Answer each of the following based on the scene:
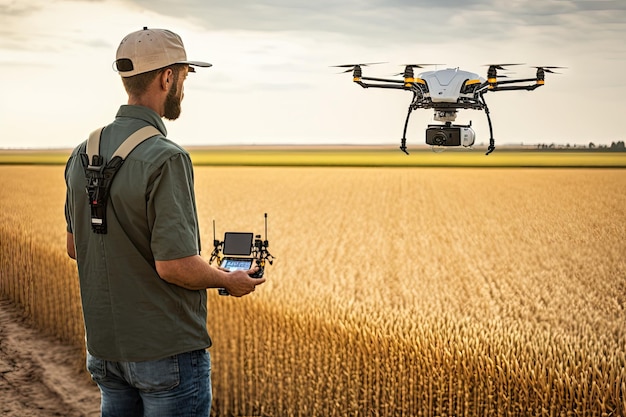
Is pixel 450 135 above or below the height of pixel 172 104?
below

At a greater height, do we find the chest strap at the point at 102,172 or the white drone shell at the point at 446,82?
the white drone shell at the point at 446,82

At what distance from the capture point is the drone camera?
2223mm

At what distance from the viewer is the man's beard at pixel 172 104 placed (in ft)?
9.89

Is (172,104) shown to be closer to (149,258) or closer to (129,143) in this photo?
(129,143)

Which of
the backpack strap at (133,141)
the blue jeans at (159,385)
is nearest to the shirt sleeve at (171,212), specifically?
the backpack strap at (133,141)

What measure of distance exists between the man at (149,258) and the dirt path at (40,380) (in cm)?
657

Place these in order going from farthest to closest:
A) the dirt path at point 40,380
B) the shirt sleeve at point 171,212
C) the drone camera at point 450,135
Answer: the dirt path at point 40,380 → the shirt sleeve at point 171,212 → the drone camera at point 450,135

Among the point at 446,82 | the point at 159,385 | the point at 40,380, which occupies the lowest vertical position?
the point at 40,380

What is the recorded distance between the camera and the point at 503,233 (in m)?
20.7

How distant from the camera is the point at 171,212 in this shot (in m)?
2.80

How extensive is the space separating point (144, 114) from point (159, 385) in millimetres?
1119

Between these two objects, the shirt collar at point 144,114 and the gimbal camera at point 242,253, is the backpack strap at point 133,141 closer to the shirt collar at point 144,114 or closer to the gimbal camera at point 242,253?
the shirt collar at point 144,114

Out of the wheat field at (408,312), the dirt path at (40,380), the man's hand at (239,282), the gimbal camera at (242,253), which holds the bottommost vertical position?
the dirt path at (40,380)

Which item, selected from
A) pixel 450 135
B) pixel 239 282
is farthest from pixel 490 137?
pixel 239 282
